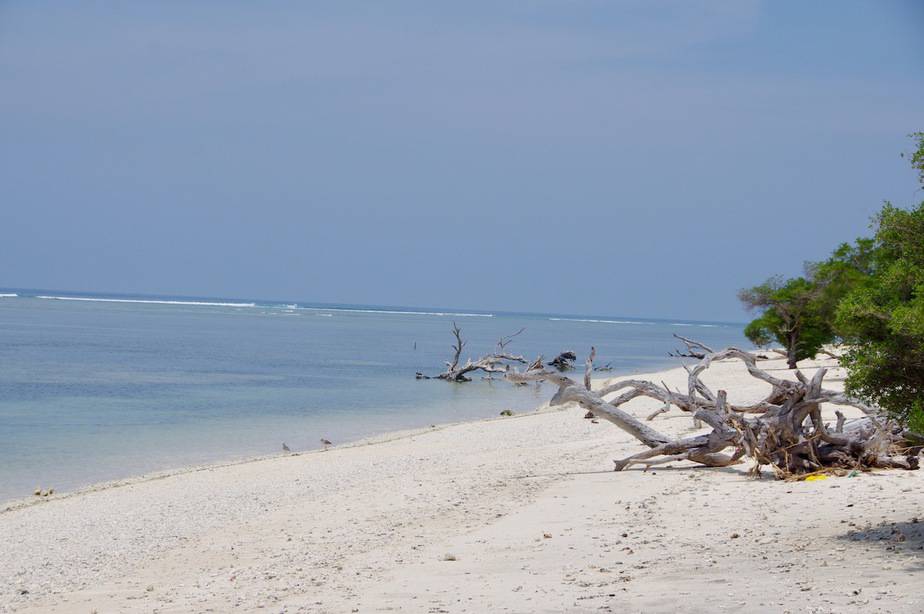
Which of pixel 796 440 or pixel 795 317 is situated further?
pixel 795 317

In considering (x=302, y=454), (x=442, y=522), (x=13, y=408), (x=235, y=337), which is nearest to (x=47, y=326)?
(x=235, y=337)

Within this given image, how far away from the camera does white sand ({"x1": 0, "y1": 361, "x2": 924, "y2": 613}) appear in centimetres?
723

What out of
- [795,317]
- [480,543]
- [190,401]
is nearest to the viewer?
[480,543]

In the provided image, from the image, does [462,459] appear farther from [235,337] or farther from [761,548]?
[235,337]

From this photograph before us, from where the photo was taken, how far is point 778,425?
12258 millimetres

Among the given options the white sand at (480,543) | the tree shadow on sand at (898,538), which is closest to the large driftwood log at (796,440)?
the white sand at (480,543)

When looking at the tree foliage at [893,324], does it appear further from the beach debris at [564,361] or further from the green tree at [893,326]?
the beach debris at [564,361]

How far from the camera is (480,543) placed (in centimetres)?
949

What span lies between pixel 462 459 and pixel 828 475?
22.9 feet

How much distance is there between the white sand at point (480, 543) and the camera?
7.23 metres

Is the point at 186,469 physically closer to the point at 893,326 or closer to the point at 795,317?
the point at 893,326

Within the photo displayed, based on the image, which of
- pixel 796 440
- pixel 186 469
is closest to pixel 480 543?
pixel 796 440

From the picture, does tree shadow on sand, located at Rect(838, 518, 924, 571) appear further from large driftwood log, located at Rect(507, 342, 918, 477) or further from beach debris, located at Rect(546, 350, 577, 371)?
beach debris, located at Rect(546, 350, 577, 371)

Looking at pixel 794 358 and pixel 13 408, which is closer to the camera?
pixel 13 408
